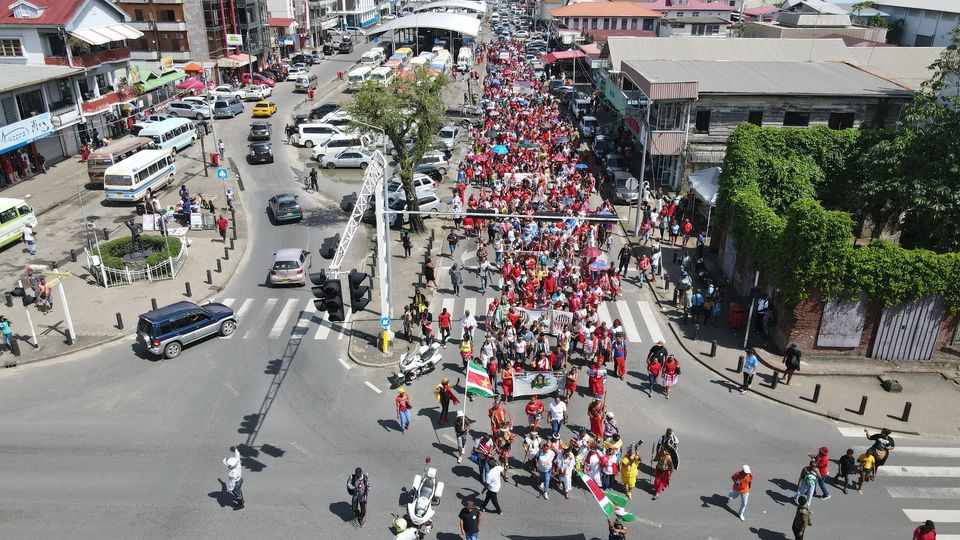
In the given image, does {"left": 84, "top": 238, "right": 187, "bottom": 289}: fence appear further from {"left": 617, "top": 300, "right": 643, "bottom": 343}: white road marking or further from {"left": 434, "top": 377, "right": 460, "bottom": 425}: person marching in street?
{"left": 617, "top": 300, "right": 643, "bottom": 343}: white road marking

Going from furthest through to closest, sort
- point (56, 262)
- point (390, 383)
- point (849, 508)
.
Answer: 1. point (56, 262)
2. point (390, 383)
3. point (849, 508)

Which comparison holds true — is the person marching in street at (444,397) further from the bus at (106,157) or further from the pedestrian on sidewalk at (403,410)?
the bus at (106,157)

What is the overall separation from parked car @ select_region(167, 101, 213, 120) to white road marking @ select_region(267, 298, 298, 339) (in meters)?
36.1

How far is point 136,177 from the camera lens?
40.5 meters

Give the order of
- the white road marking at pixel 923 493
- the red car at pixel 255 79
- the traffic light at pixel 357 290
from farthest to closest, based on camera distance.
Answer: the red car at pixel 255 79, the traffic light at pixel 357 290, the white road marking at pixel 923 493

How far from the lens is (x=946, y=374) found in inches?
981

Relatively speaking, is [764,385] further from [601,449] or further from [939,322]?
[601,449]

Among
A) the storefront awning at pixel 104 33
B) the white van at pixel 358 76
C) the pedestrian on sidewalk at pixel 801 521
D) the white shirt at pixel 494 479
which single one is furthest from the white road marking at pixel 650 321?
the white van at pixel 358 76

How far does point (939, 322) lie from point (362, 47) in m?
99.8

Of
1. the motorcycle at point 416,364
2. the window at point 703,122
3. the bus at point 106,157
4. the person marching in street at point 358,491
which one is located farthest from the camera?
the bus at point 106,157

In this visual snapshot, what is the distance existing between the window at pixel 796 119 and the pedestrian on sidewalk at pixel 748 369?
906 inches

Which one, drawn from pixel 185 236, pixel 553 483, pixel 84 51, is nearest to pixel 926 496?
pixel 553 483

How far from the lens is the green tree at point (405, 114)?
115ft

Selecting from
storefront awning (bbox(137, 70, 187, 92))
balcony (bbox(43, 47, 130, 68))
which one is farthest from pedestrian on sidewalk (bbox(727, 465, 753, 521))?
storefront awning (bbox(137, 70, 187, 92))
